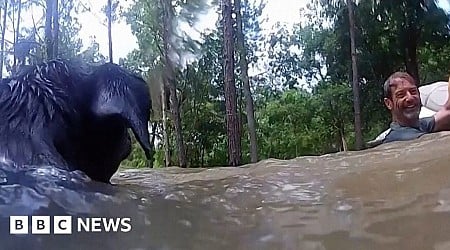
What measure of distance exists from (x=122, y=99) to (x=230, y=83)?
3.11 feet

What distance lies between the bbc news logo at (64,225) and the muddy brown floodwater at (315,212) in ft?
0.04

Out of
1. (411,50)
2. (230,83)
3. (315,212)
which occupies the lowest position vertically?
(315,212)

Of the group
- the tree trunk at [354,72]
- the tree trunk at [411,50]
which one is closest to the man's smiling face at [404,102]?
the tree trunk at [354,72]

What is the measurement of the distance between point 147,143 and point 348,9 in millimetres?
1490

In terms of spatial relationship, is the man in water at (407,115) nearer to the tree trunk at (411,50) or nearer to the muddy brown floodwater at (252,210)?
the muddy brown floodwater at (252,210)

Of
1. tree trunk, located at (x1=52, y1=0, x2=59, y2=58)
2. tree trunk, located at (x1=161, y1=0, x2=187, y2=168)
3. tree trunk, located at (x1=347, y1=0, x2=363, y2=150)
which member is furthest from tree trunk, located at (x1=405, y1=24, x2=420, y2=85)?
tree trunk, located at (x1=52, y1=0, x2=59, y2=58)

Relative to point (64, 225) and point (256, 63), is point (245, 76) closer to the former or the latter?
point (256, 63)

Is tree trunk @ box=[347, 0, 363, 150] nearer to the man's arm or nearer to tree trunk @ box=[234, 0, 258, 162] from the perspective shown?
tree trunk @ box=[234, 0, 258, 162]

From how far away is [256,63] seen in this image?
149 centimetres

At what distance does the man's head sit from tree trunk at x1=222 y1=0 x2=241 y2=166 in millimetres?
312

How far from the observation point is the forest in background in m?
0.76

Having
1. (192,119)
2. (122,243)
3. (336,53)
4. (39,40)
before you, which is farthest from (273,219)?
(336,53)

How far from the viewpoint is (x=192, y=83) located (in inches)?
49.6

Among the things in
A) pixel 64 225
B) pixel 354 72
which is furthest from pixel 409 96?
pixel 354 72
